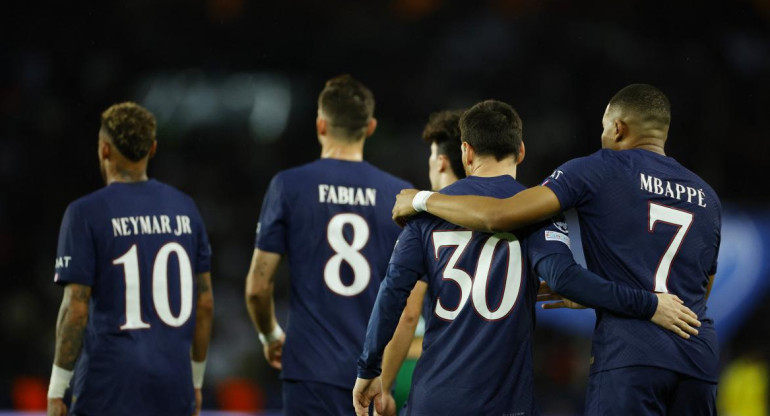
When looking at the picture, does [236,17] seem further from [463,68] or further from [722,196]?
[722,196]

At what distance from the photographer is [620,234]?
3.83 meters

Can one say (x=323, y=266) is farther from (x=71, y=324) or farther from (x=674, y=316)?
(x=674, y=316)

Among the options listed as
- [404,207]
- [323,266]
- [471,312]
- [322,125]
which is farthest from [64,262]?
[471,312]

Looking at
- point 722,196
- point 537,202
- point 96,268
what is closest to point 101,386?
point 96,268

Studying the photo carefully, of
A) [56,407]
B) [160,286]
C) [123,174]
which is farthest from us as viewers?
[123,174]

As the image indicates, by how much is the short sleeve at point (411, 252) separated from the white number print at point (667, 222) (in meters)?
0.93

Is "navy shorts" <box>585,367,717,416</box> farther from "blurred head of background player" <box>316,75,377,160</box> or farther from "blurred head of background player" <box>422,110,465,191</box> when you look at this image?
"blurred head of background player" <box>316,75,377,160</box>

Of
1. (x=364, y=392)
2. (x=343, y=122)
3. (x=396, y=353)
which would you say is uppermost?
(x=343, y=122)

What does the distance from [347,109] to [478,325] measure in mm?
1984

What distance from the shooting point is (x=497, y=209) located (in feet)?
11.8

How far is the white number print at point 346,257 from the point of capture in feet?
16.7

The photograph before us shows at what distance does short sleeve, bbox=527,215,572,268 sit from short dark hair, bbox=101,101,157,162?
89.6 inches

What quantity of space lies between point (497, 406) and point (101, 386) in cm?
215

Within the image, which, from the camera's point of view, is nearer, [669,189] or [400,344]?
[669,189]
